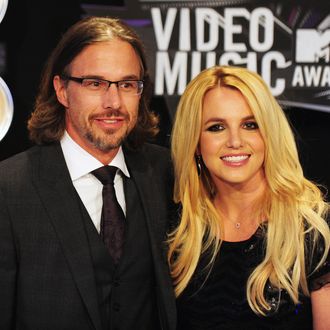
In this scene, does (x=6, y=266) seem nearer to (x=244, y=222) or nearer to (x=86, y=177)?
(x=86, y=177)

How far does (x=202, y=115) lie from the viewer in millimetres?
2176

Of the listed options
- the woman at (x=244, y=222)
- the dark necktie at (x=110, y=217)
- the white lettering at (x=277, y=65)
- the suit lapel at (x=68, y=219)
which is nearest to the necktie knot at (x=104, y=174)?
the dark necktie at (x=110, y=217)

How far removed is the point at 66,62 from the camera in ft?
7.54

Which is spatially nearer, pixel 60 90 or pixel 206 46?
pixel 60 90

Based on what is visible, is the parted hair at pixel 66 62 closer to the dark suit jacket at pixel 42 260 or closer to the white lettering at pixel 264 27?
the dark suit jacket at pixel 42 260

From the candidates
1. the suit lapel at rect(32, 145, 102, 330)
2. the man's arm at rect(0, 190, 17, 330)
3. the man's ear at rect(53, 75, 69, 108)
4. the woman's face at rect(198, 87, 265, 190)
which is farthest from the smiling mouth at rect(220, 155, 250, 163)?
the man's arm at rect(0, 190, 17, 330)

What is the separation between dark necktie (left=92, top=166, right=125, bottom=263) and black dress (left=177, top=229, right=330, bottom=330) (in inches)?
11.6

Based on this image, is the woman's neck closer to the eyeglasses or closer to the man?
the man

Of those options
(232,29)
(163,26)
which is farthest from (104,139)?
(232,29)

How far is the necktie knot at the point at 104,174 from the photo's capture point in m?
2.21

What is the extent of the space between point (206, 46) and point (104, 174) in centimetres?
114

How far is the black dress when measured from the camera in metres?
2.01

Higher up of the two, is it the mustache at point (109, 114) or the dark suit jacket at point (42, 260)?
the mustache at point (109, 114)

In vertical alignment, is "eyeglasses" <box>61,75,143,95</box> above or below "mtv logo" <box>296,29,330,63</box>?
below
